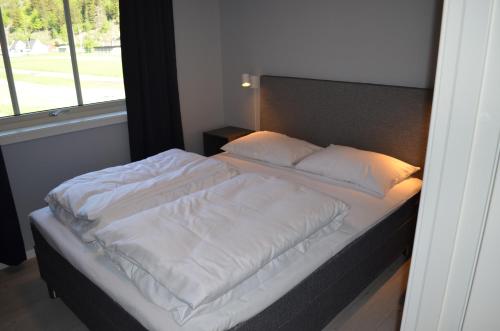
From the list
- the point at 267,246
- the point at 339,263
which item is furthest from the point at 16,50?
the point at 339,263

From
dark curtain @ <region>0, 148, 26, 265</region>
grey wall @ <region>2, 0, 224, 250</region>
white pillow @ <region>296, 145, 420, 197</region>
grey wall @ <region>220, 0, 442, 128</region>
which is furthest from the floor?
grey wall @ <region>220, 0, 442, 128</region>

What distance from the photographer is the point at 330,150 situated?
9.50 feet

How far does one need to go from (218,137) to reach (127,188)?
5.34ft

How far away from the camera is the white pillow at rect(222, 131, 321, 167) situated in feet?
9.90

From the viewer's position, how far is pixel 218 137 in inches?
148

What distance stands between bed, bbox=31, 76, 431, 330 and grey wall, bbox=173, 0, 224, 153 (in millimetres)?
664

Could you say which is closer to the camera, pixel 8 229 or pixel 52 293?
pixel 52 293

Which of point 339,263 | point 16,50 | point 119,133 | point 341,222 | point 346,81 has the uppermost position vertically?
point 16,50

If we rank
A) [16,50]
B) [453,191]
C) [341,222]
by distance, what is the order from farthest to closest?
[16,50] → [341,222] → [453,191]

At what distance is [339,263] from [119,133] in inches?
89.8

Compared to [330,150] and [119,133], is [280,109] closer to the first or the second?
[330,150]

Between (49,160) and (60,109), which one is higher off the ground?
(60,109)

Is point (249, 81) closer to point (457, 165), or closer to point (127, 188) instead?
point (127, 188)

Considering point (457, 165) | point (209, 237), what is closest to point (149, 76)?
point (209, 237)
